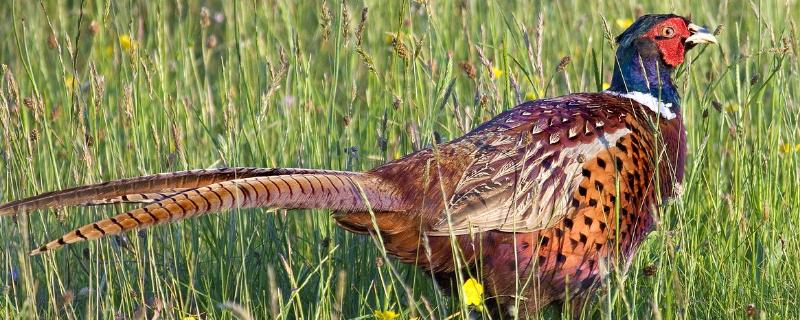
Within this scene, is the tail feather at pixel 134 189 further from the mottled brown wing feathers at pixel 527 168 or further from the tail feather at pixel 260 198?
the mottled brown wing feathers at pixel 527 168

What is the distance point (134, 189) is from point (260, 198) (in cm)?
35

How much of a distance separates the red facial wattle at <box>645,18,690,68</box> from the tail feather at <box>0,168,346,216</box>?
1.51 meters

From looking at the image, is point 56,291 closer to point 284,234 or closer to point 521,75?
point 284,234

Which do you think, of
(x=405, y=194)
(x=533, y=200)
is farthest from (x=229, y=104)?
(x=533, y=200)

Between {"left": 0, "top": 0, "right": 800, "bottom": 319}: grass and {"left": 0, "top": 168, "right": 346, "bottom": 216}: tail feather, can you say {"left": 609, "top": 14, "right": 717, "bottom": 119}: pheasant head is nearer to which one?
{"left": 0, "top": 0, "right": 800, "bottom": 319}: grass

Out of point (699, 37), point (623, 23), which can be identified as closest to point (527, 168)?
point (699, 37)

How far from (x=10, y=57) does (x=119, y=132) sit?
1.54 m

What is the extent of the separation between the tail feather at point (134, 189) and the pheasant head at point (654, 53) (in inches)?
55.7

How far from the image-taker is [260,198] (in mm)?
3207

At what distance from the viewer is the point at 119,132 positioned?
5.42 meters

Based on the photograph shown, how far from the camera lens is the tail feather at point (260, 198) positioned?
285cm

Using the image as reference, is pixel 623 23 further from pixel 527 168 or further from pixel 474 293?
pixel 474 293

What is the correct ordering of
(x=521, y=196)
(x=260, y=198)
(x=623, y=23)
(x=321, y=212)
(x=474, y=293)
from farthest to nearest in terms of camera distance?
(x=623, y=23), (x=321, y=212), (x=521, y=196), (x=474, y=293), (x=260, y=198)

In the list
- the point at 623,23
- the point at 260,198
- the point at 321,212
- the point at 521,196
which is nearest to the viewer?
the point at 260,198
